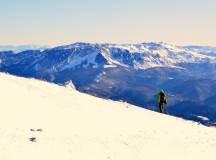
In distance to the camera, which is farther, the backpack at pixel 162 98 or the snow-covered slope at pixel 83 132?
the backpack at pixel 162 98

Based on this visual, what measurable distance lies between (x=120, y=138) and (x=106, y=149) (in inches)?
145

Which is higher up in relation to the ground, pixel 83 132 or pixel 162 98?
pixel 83 132

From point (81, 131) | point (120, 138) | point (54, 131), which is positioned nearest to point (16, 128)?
point (54, 131)

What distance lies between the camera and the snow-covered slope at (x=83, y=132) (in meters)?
28.2

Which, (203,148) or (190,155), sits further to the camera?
(203,148)

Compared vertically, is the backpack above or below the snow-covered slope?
below

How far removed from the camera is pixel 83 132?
33.6 m

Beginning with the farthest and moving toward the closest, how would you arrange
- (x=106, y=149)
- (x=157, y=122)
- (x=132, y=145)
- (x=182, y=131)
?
(x=157, y=122) < (x=182, y=131) < (x=132, y=145) < (x=106, y=149)

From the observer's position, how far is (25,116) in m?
35.8

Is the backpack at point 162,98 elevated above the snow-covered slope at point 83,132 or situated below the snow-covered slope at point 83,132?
below

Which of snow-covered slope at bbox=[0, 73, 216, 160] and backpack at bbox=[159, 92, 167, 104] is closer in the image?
snow-covered slope at bbox=[0, 73, 216, 160]

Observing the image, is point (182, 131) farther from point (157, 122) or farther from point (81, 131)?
point (81, 131)

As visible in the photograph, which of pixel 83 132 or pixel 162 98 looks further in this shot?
pixel 162 98

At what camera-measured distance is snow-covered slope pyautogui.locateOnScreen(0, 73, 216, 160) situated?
92.4ft
